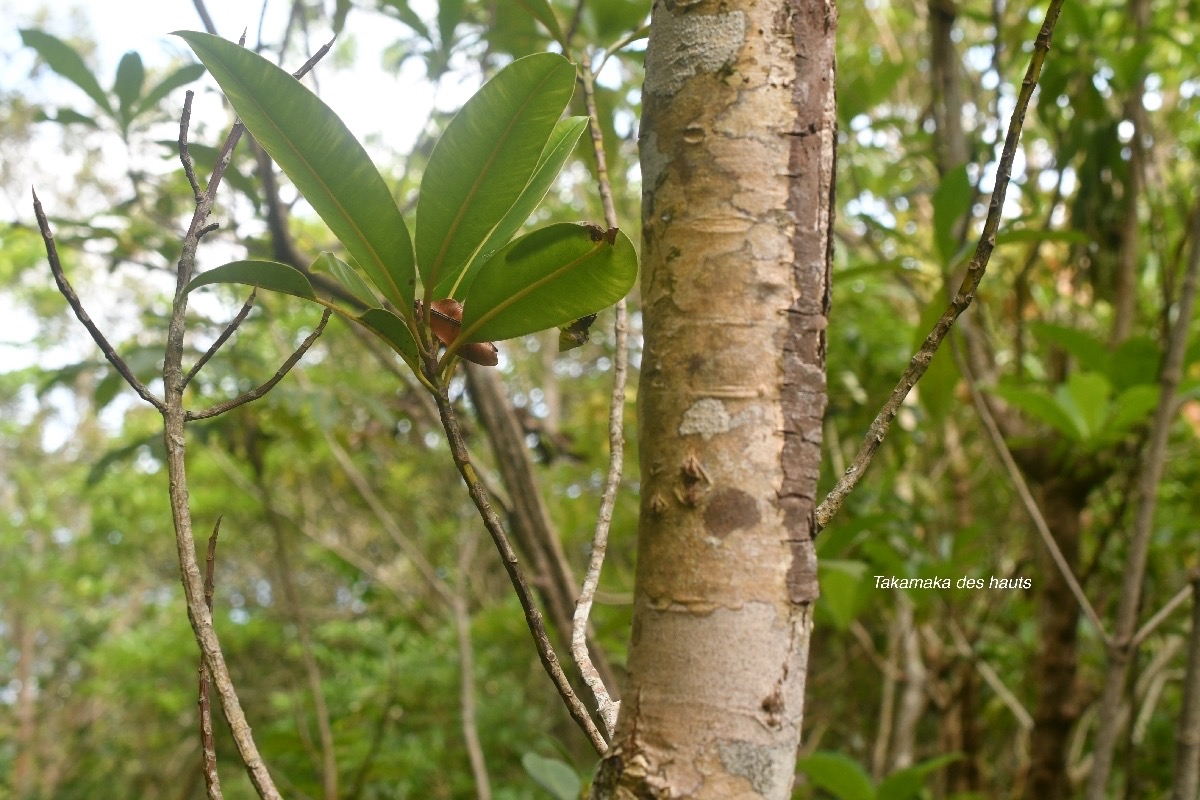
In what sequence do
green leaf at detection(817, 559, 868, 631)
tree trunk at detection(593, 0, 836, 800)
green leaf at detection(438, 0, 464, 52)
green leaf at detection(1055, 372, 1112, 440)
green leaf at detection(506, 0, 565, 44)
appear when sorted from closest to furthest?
tree trunk at detection(593, 0, 836, 800) < green leaf at detection(506, 0, 565, 44) < green leaf at detection(438, 0, 464, 52) < green leaf at detection(1055, 372, 1112, 440) < green leaf at detection(817, 559, 868, 631)

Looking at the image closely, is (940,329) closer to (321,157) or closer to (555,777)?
(321,157)

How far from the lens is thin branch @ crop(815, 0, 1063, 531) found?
1.46 ft

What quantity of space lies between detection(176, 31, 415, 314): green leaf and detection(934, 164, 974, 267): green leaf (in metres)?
0.96

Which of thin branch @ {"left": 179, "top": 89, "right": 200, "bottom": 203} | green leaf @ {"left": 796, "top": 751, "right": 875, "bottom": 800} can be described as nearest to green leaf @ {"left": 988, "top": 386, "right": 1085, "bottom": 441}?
green leaf @ {"left": 796, "top": 751, "right": 875, "bottom": 800}

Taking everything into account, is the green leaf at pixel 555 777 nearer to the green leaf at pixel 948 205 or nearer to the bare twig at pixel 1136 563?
the bare twig at pixel 1136 563

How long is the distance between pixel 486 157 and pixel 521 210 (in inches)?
2.1

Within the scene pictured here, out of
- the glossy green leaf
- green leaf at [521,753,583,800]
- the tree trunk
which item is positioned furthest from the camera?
green leaf at [521,753,583,800]

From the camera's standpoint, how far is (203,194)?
491 millimetres

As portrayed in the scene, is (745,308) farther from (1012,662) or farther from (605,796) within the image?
(1012,662)

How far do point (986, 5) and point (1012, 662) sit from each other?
2031 millimetres

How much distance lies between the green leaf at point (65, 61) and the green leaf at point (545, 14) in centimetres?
74

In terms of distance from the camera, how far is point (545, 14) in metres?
0.79

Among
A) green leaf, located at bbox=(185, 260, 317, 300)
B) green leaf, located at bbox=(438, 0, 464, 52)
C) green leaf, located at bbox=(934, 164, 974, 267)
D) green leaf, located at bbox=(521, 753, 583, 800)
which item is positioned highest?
green leaf, located at bbox=(438, 0, 464, 52)

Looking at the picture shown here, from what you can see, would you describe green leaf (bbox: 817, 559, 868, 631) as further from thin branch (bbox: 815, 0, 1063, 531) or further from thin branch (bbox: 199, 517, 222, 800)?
thin branch (bbox: 199, 517, 222, 800)
